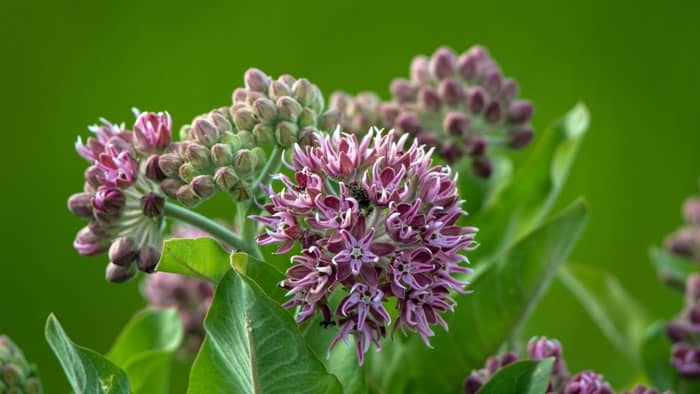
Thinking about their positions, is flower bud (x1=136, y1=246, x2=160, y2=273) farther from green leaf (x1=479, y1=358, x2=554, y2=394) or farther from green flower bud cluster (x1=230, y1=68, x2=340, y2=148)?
green leaf (x1=479, y1=358, x2=554, y2=394)

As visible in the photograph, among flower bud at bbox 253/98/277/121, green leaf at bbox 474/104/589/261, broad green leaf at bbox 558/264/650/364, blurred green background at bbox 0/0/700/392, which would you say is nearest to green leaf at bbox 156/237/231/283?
flower bud at bbox 253/98/277/121

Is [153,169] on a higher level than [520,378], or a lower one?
higher

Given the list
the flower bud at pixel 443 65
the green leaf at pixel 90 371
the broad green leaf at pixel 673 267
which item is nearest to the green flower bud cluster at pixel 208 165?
the green leaf at pixel 90 371

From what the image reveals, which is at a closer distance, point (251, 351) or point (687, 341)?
point (251, 351)

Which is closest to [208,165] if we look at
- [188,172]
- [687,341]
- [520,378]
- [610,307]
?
[188,172]

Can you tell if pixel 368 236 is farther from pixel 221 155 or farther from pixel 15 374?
pixel 15 374

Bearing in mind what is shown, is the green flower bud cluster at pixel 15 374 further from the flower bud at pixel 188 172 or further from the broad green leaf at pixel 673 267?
the broad green leaf at pixel 673 267

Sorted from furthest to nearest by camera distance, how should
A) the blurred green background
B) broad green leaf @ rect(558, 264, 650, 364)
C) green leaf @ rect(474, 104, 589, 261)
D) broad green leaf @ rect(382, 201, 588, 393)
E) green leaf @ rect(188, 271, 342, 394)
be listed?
the blurred green background < broad green leaf @ rect(558, 264, 650, 364) < green leaf @ rect(474, 104, 589, 261) < broad green leaf @ rect(382, 201, 588, 393) < green leaf @ rect(188, 271, 342, 394)
